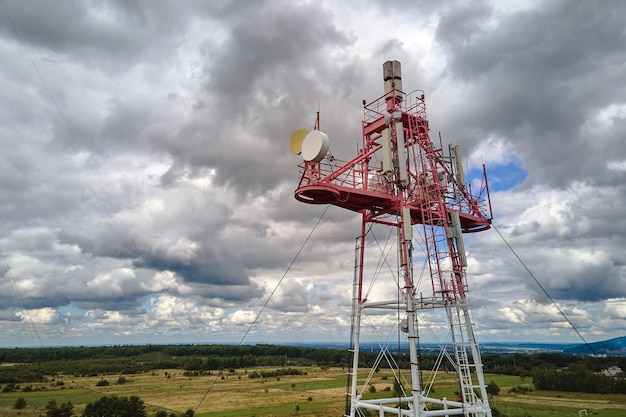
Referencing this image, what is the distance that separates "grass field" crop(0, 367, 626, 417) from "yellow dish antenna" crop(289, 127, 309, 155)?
41396 millimetres

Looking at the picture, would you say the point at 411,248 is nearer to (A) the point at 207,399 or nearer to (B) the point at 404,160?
(B) the point at 404,160

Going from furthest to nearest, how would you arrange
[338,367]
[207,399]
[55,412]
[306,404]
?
[338,367]
[207,399]
[306,404]
[55,412]

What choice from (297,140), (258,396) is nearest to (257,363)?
(258,396)

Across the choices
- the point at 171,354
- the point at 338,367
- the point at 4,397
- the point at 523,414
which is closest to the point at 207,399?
the point at 4,397

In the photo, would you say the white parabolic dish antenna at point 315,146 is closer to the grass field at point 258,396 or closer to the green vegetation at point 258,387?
the green vegetation at point 258,387

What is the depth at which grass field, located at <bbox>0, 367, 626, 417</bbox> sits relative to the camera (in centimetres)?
6031

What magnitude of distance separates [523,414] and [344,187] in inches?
2147

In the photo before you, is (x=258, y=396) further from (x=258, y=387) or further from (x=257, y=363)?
(x=257, y=363)

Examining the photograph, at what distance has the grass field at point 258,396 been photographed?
2375 inches

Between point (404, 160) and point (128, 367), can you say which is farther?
point (128, 367)

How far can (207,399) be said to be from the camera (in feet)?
252

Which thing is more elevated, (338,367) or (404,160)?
(404,160)

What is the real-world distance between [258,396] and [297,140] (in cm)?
7172

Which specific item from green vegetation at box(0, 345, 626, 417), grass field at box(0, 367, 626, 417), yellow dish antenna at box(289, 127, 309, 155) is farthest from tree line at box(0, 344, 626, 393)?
yellow dish antenna at box(289, 127, 309, 155)
